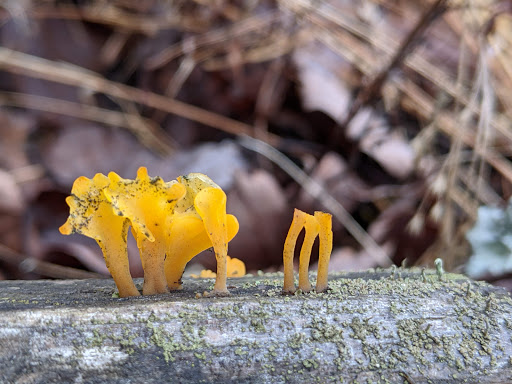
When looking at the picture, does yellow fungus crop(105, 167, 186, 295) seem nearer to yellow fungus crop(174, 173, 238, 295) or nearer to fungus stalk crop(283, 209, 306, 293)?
yellow fungus crop(174, 173, 238, 295)

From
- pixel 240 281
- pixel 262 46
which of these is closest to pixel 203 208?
pixel 240 281

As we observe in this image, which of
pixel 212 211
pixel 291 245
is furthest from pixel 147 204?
pixel 291 245

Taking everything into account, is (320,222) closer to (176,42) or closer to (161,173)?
(161,173)

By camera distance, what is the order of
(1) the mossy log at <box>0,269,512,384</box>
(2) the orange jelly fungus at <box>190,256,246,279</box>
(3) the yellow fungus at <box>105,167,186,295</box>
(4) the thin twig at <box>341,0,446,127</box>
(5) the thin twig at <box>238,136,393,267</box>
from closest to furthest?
Answer: 1. (1) the mossy log at <box>0,269,512,384</box>
2. (3) the yellow fungus at <box>105,167,186,295</box>
3. (2) the orange jelly fungus at <box>190,256,246,279</box>
4. (4) the thin twig at <box>341,0,446,127</box>
5. (5) the thin twig at <box>238,136,393,267</box>

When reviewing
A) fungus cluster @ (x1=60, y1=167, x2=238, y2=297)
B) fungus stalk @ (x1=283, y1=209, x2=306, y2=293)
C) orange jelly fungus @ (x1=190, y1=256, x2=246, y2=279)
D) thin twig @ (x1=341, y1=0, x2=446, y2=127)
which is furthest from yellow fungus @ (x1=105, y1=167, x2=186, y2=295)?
thin twig @ (x1=341, y1=0, x2=446, y2=127)

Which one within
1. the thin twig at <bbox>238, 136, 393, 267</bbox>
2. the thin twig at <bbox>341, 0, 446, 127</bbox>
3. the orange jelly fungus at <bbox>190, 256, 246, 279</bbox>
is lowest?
the orange jelly fungus at <bbox>190, 256, 246, 279</bbox>

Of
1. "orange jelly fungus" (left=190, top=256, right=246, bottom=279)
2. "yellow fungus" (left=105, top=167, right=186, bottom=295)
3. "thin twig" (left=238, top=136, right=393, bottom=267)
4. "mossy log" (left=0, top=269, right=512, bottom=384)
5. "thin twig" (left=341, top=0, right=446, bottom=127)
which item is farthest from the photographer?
"thin twig" (left=238, top=136, right=393, bottom=267)

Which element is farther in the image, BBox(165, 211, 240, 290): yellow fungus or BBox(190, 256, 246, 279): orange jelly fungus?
BBox(190, 256, 246, 279): orange jelly fungus

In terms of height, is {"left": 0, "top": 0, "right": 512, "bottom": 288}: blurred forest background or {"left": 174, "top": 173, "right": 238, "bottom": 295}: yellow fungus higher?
{"left": 0, "top": 0, "right": 512, "bottom": 288}: blurred forest background
